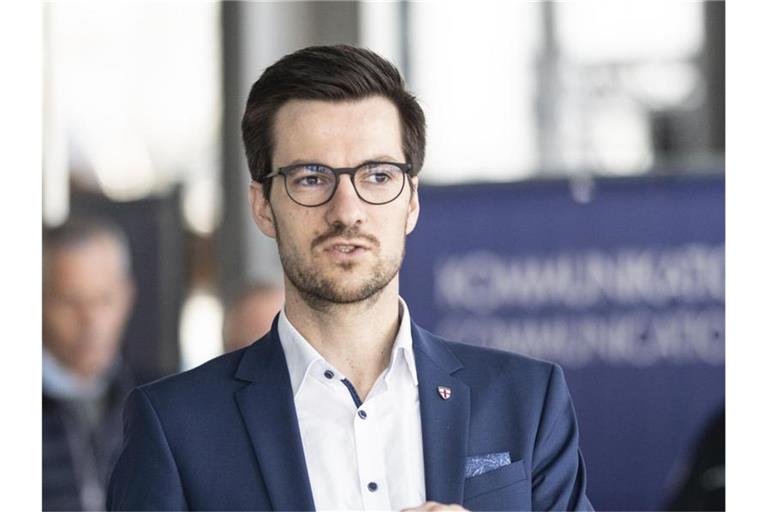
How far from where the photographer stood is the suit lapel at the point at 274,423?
1766 millimetres

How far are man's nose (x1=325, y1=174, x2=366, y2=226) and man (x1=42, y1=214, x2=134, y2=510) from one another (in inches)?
65.7

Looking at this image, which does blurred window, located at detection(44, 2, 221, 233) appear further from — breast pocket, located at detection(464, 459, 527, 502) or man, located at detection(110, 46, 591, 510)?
breast pocket, located at detection(464, 459, 527, 502)

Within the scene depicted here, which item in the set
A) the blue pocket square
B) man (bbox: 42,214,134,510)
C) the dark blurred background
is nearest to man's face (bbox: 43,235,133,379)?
man (bbox: 42,214,134,510)

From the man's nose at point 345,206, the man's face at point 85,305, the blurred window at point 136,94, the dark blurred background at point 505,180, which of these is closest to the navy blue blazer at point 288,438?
the man's nose at point 345,206

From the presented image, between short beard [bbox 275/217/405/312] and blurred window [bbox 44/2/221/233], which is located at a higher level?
blurred window [bbox 44/2/221/233]

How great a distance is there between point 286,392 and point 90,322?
192cm

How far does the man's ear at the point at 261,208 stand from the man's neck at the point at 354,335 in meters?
0.09

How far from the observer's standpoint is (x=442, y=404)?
184 cm

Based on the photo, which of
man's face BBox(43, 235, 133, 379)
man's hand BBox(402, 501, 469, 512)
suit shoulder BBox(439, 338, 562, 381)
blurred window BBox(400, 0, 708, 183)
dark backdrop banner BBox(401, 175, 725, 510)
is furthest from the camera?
blurred window BBox(400, 0, 708, 183)

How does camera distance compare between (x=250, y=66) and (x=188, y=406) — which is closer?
(x=188, y=406)

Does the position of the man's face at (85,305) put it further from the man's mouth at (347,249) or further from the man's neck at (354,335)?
the man's mouth at (347,249)

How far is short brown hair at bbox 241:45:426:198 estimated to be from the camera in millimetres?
1821

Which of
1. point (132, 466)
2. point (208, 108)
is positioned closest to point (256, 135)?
Result: point (132, 466)

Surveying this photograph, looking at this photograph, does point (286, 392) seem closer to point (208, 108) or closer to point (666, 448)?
point (666, 448)
